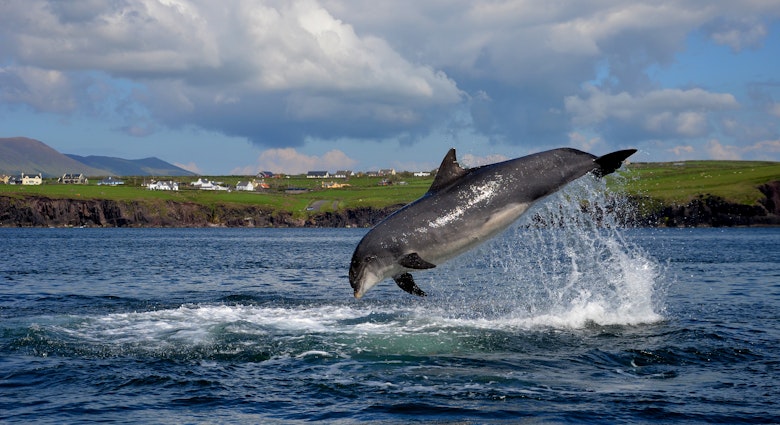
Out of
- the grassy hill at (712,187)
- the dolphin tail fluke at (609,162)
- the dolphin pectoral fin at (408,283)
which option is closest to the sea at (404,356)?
the dolphin tail fluke at (609,162)

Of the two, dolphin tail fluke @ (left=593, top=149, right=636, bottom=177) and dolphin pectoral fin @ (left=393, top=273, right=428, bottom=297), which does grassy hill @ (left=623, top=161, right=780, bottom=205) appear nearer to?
dolphin tail fluke @ (left=593, top=149, right=636, bottom=177)

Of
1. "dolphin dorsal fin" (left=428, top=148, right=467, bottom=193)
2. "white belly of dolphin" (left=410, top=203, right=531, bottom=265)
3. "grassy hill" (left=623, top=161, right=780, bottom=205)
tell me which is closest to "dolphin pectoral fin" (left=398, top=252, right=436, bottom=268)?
"white belly of dolphin" (left=410, top=203, right=531, bottom=265)

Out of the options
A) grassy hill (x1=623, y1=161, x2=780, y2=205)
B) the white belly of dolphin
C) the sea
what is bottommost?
the sea

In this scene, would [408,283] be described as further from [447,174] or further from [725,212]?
[725,212]

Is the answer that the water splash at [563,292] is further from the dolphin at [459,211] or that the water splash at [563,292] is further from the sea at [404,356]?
the dolphin at [459,211]

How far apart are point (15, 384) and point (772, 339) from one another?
2110 cm

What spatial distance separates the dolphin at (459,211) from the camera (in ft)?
55.9

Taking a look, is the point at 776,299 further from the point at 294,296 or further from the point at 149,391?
the point at 149,391

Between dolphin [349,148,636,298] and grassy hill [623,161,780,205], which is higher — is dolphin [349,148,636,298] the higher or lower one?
the lower one

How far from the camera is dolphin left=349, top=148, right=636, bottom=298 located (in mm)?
17031

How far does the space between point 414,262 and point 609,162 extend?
5.34 metres

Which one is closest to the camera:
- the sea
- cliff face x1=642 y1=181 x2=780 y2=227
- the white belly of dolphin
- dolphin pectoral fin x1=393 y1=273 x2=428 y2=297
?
the sea

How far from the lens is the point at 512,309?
29.5 m

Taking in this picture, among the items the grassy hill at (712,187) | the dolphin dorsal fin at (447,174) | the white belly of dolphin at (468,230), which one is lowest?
the white belly of dolphin at (468,230)
